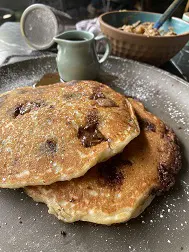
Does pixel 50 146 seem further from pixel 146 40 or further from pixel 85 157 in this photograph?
pixel 146 40

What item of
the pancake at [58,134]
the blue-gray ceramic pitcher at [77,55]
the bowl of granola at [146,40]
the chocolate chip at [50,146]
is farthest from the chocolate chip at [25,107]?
the bowl of granola at [146,40]

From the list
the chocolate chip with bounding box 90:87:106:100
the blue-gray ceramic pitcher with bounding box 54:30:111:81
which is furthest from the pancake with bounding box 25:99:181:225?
the blue-gray ceramic pitcher with bounding box 54:30:111:81

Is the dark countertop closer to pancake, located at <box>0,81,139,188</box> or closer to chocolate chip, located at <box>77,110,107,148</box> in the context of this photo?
pancake, located at <box>0,81,139,188</box>

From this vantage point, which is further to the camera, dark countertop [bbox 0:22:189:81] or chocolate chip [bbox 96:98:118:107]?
dark countertop [bbox 0:22:189:81]

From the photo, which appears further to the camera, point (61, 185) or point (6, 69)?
point (6, 69)

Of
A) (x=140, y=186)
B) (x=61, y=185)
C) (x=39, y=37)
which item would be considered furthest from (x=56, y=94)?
(x=39, y=37)

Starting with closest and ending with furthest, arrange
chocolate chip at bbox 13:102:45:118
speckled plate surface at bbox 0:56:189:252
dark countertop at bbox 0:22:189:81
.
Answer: speckled plate surface at bbox 0:56:189:252
chocolate chip at bbox 13:102:45:118
dark countertop at bbox 0:22:189:81

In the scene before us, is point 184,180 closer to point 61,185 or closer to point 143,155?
point 143,155

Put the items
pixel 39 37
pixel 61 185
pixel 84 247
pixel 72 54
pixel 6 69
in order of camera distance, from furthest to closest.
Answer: pixel 39 37, pixel 6 69, pixel 72 54, pixel 61 185, pixel 84 247
